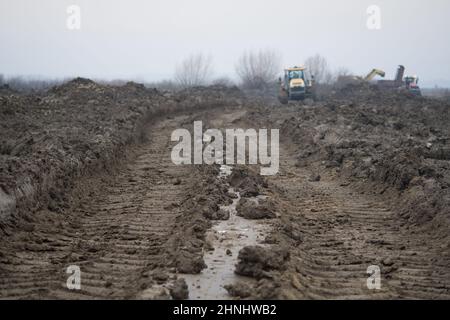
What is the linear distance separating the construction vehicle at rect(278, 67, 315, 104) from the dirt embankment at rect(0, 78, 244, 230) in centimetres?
532

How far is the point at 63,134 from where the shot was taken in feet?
46.0

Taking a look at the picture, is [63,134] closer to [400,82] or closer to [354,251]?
[354,251]

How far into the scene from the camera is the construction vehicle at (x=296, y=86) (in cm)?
3212

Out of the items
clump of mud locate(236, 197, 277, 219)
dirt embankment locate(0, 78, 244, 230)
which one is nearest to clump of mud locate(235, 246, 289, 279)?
clump of mud locate(236, 197, 277, 219)

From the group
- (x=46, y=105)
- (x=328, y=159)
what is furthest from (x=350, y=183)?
(x=46, y=105)

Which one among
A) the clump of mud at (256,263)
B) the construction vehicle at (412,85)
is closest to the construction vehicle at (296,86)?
the construction vehicle at (412,85)

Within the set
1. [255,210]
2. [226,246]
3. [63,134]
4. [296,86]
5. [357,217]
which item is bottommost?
[357,217]

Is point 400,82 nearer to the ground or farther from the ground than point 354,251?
farther from the ground

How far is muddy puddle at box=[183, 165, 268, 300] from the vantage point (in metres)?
5.73

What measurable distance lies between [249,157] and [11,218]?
292 inches

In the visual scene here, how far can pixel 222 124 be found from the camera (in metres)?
21.8

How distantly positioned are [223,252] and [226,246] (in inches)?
9.8

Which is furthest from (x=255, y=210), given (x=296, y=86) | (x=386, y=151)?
(x=296, y=86)

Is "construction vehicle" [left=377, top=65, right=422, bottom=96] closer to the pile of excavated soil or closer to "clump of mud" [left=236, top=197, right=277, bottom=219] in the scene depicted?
the pile of excavated soil
